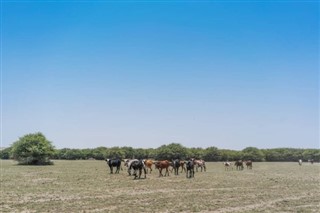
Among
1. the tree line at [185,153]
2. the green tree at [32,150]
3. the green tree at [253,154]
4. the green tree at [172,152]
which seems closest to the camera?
the green tree at [32,150]

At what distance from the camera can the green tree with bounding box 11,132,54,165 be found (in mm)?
70312

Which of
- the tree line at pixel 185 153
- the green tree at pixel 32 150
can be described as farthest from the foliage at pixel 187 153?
the green tree at pixel 32 150

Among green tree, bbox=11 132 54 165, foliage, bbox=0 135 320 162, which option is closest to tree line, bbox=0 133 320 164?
foliage, bbox=0 135 320 162

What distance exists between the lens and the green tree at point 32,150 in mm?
70312

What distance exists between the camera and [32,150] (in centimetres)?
6969

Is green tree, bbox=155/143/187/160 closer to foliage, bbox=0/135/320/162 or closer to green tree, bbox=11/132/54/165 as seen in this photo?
foliage, bbox=0/135/320/162

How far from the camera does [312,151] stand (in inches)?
5261

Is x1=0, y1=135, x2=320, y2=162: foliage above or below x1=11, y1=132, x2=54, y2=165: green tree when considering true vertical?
below

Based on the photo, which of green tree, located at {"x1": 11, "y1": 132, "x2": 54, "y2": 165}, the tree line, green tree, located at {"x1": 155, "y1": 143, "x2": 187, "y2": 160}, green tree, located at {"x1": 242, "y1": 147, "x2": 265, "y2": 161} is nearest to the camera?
green tree, located at {"x1": 11, "y1": 132, "x2": 54, "y2": 165}

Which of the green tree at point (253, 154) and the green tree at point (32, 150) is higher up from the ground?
the green tree at point (32, 150)

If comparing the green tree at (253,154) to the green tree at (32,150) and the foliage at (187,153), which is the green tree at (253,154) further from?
the green tree at (32,150)

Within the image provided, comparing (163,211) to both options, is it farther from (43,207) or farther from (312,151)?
(312,151)

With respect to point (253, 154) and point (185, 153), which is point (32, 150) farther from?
point (253, 154)

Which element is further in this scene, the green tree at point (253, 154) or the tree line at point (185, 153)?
the green tree at point (253, 154)
